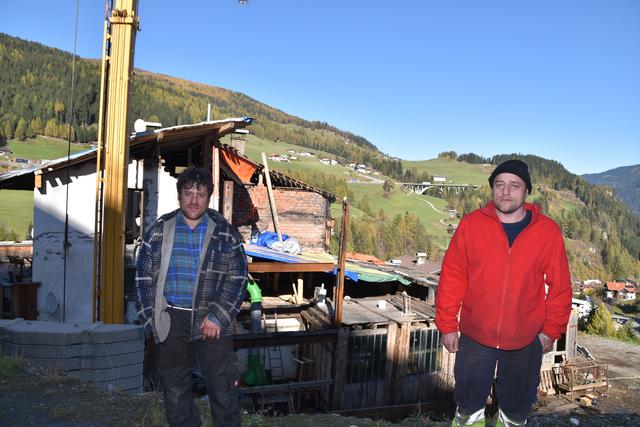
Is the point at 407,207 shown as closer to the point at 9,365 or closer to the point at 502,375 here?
the point at 9,365

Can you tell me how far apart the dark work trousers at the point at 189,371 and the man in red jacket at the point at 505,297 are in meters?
1.44

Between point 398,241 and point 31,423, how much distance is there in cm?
7749

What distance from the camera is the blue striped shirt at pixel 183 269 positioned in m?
3.05

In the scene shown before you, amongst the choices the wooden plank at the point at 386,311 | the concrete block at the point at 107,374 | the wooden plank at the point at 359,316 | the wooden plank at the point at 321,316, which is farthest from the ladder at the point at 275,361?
the concrete block at the point at 107,374

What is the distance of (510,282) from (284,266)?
9.35 meters

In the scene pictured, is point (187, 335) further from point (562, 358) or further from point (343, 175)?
point (343, 175)

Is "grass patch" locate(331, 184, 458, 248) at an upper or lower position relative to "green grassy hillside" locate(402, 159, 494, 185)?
lower

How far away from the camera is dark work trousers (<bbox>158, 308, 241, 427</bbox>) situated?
3.08 metres

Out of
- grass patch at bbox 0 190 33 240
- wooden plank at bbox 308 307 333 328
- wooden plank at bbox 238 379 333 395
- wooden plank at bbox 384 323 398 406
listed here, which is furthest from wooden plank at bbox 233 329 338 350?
grass patch at bbox 0 190 33 240

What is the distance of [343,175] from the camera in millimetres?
109125

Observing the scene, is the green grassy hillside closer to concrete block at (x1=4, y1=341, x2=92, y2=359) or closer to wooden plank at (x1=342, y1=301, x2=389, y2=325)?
wooden plank at (x1=342, y1=301, x2=389, y2=325)

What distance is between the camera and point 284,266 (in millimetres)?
12070

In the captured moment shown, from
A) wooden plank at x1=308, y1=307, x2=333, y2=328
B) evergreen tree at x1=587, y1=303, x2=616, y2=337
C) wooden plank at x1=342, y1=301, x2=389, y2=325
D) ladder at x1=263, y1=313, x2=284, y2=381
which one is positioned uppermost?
wooden plank at x1=342, y1=301, x2=389, y2=325

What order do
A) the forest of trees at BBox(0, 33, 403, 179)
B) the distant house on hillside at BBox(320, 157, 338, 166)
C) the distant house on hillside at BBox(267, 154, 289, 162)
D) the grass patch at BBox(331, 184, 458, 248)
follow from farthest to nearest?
the distant house on hillside at BBox(320, 157, 338, 166)
the distant house on hillside at BBox(267, 154, 289, 162)
the grass patch at BBox(331, 184, 458, 248)
the forest of trees at BBox(0, 33, 403, 179)
